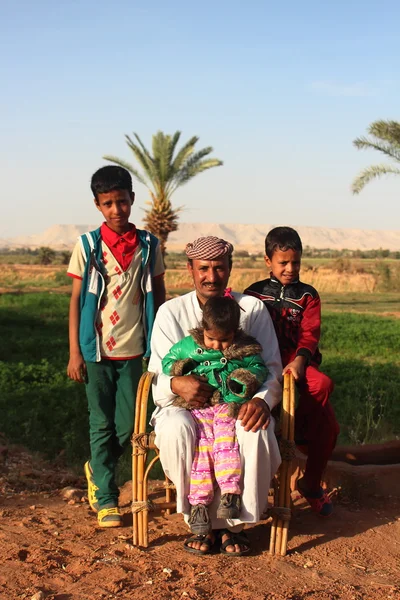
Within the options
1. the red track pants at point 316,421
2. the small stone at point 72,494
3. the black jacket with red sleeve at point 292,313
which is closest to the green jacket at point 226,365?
the red track pants at point 316,421

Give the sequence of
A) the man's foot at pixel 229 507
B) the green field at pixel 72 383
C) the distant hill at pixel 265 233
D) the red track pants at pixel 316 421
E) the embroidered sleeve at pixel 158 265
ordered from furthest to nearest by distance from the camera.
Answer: the distant hill at pixel 265 233 < the green field at pixel 72 383 < the embroidered sleeve at pixel 158 265 < the red track pants at pixel 316 421 < the man's foot at pixel 229 507

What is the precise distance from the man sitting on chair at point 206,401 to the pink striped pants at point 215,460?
0.13 ft

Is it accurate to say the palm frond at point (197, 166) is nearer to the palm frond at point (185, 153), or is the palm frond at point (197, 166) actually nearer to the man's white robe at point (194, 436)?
the palm frond at point (185, 153)

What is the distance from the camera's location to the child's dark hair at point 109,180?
4.01 meters

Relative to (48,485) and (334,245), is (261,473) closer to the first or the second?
(48,485)

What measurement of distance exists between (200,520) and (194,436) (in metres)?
0.40

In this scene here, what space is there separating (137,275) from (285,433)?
1306 mm

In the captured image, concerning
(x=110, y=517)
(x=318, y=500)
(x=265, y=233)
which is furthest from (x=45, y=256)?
(x=265, y=233)

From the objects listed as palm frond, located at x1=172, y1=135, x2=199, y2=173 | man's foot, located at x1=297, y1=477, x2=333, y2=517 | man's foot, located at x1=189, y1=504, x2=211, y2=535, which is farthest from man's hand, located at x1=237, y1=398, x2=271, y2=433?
palm frond, located at x1=172, y1=135, x2=199, y2=173

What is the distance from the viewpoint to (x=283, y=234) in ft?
13.3

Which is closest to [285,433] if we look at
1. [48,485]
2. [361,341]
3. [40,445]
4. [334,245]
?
[48,485]

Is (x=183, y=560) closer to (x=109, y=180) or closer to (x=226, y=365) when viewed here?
(x=226, y=365)

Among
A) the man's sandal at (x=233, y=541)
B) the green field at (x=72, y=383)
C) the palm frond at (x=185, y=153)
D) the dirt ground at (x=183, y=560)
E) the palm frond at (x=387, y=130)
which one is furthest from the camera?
the palm frond at (x=185, y=153)

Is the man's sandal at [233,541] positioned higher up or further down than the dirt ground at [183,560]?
higher up
